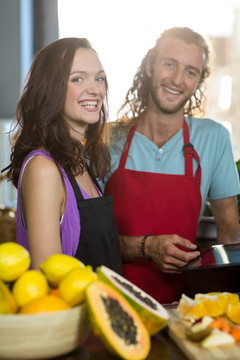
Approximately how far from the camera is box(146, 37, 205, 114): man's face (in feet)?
7.22

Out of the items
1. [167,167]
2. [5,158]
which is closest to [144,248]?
[167,167]

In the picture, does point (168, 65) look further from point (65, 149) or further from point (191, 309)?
point (191, 309)

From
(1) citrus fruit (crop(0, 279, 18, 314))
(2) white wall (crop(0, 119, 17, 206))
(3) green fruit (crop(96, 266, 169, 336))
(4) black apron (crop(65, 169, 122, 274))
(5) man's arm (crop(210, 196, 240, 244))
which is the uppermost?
(1) citrus fruit (crop(0, 279, 18, 314))

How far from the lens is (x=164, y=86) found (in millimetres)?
2225

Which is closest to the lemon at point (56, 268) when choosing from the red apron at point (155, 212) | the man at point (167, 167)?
the man at point (167, 167)

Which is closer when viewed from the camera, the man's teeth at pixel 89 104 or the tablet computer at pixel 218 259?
the tablet computer at pixel 218 259

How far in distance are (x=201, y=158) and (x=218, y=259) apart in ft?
3.28

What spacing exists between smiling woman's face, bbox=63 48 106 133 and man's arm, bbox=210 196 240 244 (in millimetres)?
822

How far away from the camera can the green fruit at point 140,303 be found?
0.94m

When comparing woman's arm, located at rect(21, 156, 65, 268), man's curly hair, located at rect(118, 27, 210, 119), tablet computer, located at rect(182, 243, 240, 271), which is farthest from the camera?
man's curly hair, located at rect(118, 27, 210, 119)

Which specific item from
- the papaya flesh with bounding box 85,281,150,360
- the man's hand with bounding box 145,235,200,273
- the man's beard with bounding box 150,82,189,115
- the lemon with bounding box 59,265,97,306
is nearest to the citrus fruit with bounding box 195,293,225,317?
the papaya flesh with bounding box 85,281,150,360

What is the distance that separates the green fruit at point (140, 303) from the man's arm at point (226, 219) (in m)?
1.15

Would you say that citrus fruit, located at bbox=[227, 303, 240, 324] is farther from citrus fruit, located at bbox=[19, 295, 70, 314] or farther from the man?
the man

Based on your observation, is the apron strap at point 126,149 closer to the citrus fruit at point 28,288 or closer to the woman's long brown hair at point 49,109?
the woman's long brown hair at point 49,109
